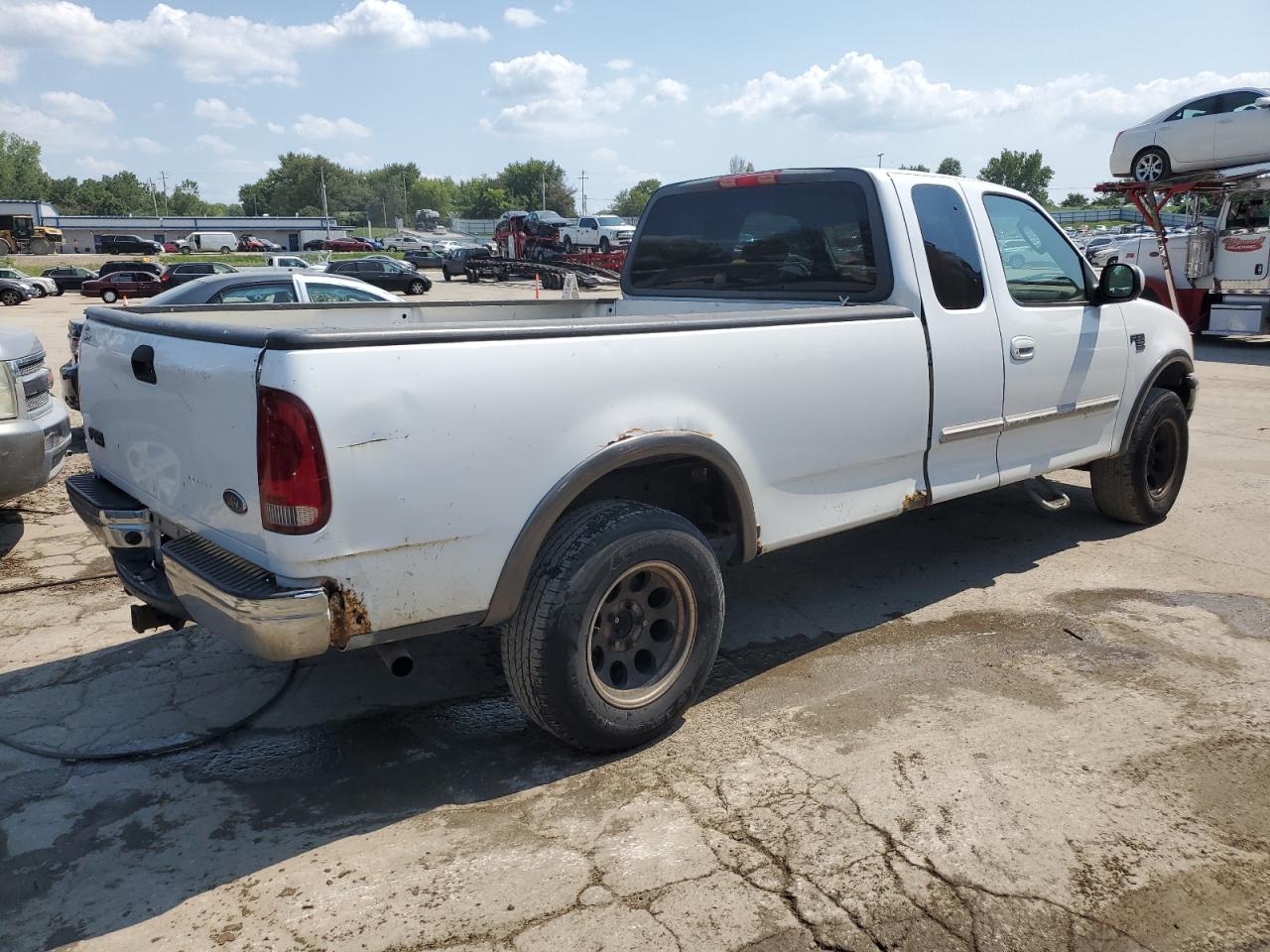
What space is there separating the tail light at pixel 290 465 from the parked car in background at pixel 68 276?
46.1 metres

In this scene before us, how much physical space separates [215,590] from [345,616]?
37 centimetres

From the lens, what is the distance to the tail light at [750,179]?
473 cm

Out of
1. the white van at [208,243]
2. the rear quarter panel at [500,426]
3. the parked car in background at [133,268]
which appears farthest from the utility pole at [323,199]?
the rear quarter panel at [500,426]

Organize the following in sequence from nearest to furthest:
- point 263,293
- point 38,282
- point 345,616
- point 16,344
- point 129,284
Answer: point 345,616 < point 16,344 < point 263,293 < point 129,284 < point 38,282

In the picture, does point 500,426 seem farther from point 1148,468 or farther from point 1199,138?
point 1199,138

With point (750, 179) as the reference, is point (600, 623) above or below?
below

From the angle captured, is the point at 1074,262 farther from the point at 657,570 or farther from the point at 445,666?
the point at 445,666

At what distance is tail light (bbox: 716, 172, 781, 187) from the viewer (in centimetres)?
473

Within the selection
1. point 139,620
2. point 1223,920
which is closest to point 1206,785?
point 1223,920

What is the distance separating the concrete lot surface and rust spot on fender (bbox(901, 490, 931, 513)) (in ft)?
2.08

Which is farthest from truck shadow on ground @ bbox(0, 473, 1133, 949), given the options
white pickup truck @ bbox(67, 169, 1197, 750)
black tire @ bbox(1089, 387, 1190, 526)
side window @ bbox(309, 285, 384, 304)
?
side window @ bbox(309, 285, 384, 304)

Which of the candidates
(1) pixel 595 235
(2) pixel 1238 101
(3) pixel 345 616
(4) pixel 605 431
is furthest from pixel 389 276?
(3) pixel 345 616

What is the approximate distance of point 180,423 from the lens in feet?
9.84

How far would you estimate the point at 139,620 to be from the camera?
3482 mm
